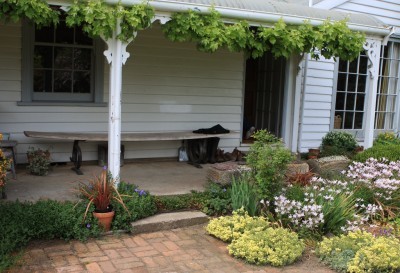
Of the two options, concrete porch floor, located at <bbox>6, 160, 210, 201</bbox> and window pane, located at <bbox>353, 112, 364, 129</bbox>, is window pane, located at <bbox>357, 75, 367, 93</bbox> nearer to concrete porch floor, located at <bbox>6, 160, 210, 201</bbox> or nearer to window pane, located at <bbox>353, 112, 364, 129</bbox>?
window pane, located at <bbox>353, 112, 364, 129</bbox>

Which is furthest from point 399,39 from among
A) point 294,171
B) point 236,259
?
point 236,259

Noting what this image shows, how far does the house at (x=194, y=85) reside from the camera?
7.00 meters

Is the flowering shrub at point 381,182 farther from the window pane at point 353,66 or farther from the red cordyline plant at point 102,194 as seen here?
the window pane at point 353,66

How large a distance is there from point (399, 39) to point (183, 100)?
17.3 ft

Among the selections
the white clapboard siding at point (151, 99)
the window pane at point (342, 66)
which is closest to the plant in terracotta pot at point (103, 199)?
the white clapboard siding at point (151, 99)

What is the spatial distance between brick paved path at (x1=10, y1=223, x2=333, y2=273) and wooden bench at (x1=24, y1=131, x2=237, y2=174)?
2.49 metres

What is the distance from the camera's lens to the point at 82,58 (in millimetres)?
7605

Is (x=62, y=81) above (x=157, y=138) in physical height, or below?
above

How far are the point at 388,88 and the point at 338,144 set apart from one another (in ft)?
7.33

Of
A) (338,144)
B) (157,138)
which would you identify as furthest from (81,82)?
(338,144)

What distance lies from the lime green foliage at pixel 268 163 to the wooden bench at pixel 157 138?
101 inches

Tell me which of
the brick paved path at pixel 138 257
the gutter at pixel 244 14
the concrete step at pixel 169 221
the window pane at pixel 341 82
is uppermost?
the gutter at pixel 244 14

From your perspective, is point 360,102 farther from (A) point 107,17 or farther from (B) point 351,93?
(A) point 107,17

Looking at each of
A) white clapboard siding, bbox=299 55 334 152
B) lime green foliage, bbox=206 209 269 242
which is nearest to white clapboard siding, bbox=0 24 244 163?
white clapboard siding, bbox=299 55 334 152
